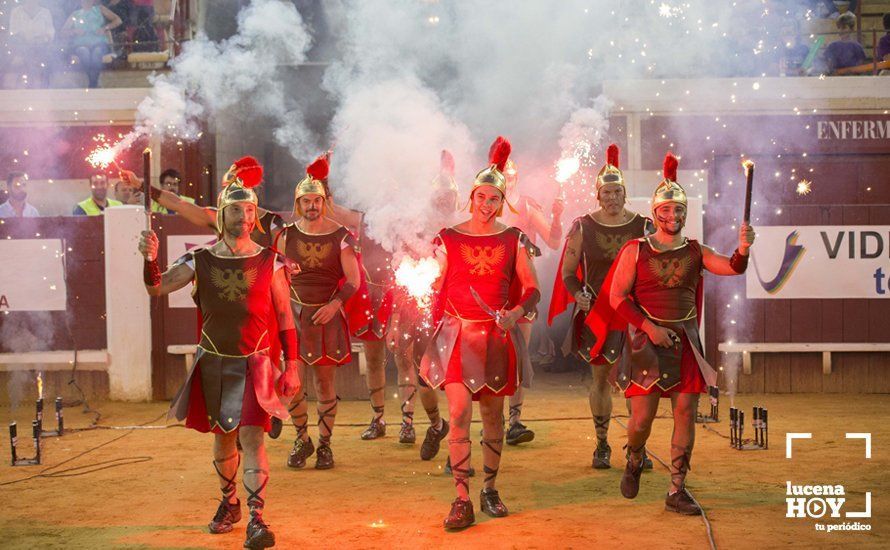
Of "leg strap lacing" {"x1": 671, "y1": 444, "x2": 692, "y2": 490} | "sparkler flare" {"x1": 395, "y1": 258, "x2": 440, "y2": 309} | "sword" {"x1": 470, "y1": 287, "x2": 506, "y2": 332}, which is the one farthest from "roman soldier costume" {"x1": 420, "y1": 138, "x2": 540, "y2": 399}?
"sparkler flare" {"x1": 395, "y1": 258, "x2": 440, "y2": 309}

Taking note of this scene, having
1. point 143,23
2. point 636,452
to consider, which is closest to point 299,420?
point 636,452

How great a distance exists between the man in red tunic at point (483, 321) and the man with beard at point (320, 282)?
61.1 inches

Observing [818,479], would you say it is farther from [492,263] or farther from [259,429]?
[259,429]

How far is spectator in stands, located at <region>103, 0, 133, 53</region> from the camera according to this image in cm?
1458

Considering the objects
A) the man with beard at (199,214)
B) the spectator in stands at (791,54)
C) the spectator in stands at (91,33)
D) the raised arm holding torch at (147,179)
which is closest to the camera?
the raised arm holding torch at (147,179)

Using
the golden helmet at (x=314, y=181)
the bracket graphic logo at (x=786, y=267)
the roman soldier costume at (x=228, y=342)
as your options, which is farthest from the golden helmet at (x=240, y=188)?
the bracket graphic logo at (x=786, y=267)

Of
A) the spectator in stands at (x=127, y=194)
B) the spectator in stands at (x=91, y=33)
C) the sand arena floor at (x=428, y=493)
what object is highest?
the spectator in stands at (x=91, y=33)

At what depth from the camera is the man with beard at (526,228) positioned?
817 centimetres

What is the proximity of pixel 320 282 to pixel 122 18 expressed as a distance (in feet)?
28.8

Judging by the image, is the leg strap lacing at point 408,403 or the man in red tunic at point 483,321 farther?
the leg strap lacing at point 408,403

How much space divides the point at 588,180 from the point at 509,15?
→ 422 centimetres

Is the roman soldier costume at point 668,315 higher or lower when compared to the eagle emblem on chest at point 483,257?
lower

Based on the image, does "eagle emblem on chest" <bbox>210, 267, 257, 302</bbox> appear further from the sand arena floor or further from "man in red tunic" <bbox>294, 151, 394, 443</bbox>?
"man in red tunic" <bbox>294, 151, 394, 443</bbox>

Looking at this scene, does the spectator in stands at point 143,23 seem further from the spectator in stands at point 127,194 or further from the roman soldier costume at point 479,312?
the roman soldier costume at point 479,312
